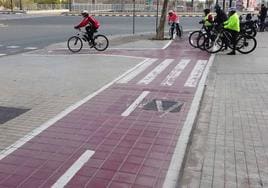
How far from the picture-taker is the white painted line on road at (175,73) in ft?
33.4

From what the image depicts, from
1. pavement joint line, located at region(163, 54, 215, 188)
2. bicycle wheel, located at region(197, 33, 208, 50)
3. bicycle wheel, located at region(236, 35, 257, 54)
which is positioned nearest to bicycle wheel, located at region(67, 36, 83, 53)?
bicycle wheel, located at region(197, 33, 208, 50)

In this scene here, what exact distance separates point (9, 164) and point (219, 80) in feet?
21.7

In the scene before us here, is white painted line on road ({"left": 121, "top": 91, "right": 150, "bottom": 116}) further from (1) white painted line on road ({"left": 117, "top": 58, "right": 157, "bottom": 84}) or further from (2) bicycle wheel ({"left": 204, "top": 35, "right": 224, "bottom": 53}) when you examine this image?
Answer: (2) bicycle wheel ({"left": 204, "top": 35, "right": 224, "bottom": 53})

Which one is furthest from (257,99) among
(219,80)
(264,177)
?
(264,177)

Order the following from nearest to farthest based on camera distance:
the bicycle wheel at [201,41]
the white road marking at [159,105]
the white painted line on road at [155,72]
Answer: the white road marking at [159,105] < the white painted line on road at [155,72] < the bicycle wheel at [201,41]

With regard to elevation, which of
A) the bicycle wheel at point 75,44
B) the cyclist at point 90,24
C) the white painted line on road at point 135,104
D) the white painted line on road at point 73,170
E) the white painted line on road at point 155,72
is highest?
the cyclist at point 90,24

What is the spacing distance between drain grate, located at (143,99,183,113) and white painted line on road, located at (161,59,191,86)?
176 centimetres

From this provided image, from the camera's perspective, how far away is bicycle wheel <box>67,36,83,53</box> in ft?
53.8

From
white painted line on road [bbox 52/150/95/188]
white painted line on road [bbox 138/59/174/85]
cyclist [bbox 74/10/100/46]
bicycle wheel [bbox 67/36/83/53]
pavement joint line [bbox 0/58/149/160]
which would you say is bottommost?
white painted line on road [bbox 52/150/95/188]

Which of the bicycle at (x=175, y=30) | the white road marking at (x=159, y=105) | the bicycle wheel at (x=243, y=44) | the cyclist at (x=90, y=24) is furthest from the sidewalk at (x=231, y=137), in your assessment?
the bicycle at (x=175, y=30)

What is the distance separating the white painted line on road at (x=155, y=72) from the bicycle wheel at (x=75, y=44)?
4.04 m

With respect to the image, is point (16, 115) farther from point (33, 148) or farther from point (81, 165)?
point (81, 165)

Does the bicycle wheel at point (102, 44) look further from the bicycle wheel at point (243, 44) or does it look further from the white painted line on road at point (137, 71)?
the bicycle wheel at point (243, 44)

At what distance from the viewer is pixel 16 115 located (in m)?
7.25
